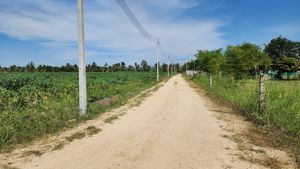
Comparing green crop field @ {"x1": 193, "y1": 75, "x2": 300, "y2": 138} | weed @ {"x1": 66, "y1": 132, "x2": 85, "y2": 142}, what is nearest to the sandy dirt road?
weed @ {"x1": 66, "y1": 132, "x2": 85, "y2": 142}

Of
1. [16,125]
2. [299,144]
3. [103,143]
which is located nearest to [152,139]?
[103,143]

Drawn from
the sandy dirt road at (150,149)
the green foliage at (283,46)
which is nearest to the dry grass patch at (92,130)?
the sandy dirt road at (150,149)

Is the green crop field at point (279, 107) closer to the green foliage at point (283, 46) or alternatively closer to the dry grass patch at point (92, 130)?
the dry grass patch at point (92, 130)

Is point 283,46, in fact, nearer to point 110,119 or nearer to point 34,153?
point 110,119

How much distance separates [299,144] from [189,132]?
2844 mm

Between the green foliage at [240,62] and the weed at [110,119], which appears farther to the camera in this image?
the green foliage at [240,62]

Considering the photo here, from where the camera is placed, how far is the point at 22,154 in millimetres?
6773

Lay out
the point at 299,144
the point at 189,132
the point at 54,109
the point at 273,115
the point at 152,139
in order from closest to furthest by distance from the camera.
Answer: the point at 299,144 → the point at 152,139 → the point at 189,132 → the point at 273,115 → the point at 54,109

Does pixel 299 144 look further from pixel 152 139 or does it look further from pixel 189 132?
pixel 152 139

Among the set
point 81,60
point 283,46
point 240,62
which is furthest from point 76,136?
point 283,46

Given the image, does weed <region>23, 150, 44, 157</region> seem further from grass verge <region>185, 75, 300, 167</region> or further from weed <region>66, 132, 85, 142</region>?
grass verge <region>185, 75, 300, 167</region>

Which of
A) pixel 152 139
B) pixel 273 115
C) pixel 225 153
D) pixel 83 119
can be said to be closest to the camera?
pixel 225 153

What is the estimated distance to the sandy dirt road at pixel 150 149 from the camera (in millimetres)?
5984

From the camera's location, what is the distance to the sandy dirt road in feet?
19.6
